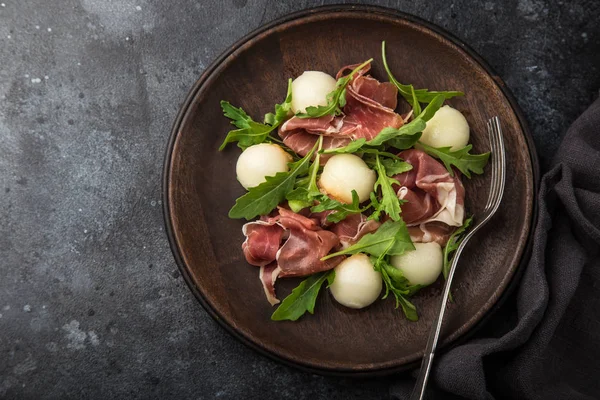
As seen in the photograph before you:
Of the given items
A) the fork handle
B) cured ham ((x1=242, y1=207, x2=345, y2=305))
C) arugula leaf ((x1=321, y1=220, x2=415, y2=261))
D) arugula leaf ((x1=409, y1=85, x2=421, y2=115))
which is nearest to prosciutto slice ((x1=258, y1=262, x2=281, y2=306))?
cured ham ((x1=242, y1=207, x2=345, y2=305))

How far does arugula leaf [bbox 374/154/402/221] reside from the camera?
1086 millimetres

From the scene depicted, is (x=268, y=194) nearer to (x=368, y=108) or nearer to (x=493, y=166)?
(x=368, y=108)

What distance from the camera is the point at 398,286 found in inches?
44.8

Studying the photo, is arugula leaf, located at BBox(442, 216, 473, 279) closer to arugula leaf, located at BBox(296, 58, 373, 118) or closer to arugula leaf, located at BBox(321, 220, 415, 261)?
arugula leaf, located at BBox(321, 220, 415, 261)

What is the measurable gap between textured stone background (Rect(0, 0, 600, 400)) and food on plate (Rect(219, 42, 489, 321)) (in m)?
0.22

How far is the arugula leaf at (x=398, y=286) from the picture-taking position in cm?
110

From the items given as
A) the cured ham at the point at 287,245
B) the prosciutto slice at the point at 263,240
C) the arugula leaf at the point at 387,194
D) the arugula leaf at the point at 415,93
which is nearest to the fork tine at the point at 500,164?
the arugula leaf at the point at 415,93

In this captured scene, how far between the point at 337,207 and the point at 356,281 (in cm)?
16

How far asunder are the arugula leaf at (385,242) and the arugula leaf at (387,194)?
2 cm

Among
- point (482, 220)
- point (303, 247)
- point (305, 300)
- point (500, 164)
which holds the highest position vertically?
point (500, 164)

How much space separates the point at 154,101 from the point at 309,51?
0.37 metres

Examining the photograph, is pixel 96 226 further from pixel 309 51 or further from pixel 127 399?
pixel 309 51

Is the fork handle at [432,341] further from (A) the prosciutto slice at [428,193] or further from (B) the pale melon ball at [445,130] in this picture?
(B) the pale melon ball at [445,130]

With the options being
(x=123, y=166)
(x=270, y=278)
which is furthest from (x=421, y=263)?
(x=123, y=166)
